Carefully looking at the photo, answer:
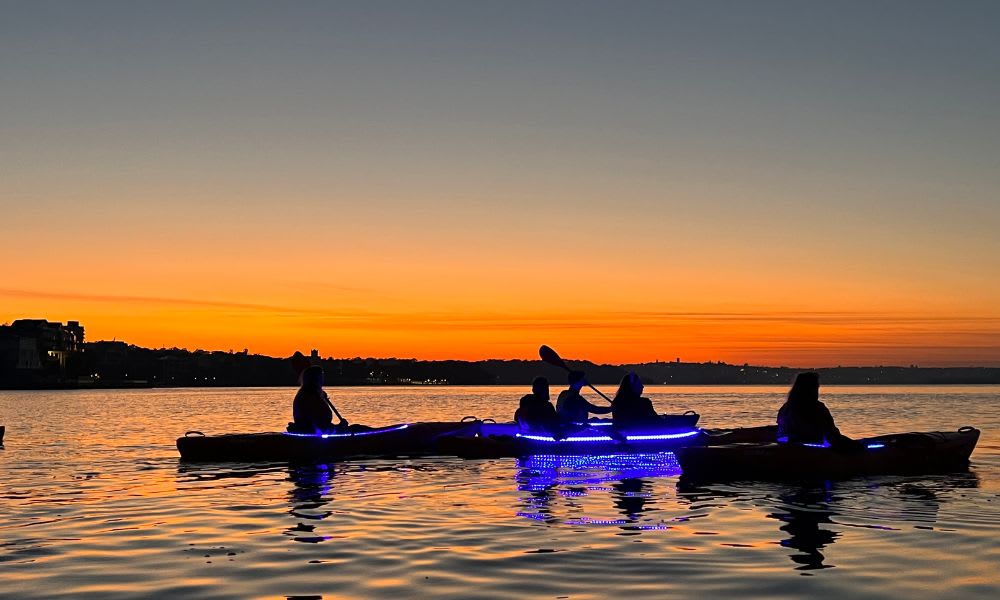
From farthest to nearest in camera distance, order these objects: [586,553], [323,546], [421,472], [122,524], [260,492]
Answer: [421,472], [260,492], [122,524], [323,546], [586,553]

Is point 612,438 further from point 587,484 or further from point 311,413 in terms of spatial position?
point 311,413

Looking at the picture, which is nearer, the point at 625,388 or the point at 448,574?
the point at 448,574

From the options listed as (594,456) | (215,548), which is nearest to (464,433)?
(594,456)

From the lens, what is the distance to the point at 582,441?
2427 cm

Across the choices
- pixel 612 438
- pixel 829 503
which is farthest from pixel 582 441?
pixel 829 503

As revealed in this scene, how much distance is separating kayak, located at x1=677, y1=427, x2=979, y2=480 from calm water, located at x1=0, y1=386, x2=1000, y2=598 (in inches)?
23.0

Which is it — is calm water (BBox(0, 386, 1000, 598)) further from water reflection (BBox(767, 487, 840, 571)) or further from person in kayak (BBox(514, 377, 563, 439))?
person in kayak (BBox(514, 377, 563, 439))

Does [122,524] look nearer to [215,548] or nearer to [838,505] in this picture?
[215,548]

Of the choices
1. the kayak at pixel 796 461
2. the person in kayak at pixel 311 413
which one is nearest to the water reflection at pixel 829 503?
the kayak at pixel 796 461

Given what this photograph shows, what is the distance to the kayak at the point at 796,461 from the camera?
19438 mm

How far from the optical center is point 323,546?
12219 millimetres

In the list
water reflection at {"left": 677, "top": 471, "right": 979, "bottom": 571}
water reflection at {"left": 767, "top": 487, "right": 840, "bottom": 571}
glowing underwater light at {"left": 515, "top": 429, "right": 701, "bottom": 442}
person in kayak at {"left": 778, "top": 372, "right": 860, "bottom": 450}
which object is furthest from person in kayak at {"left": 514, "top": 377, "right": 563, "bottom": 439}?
water reflection at {"left": 767, "top": 487, "right": 840, "bottom": 571}

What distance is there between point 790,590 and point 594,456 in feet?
53.5

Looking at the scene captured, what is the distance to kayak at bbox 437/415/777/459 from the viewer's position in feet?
78.3
